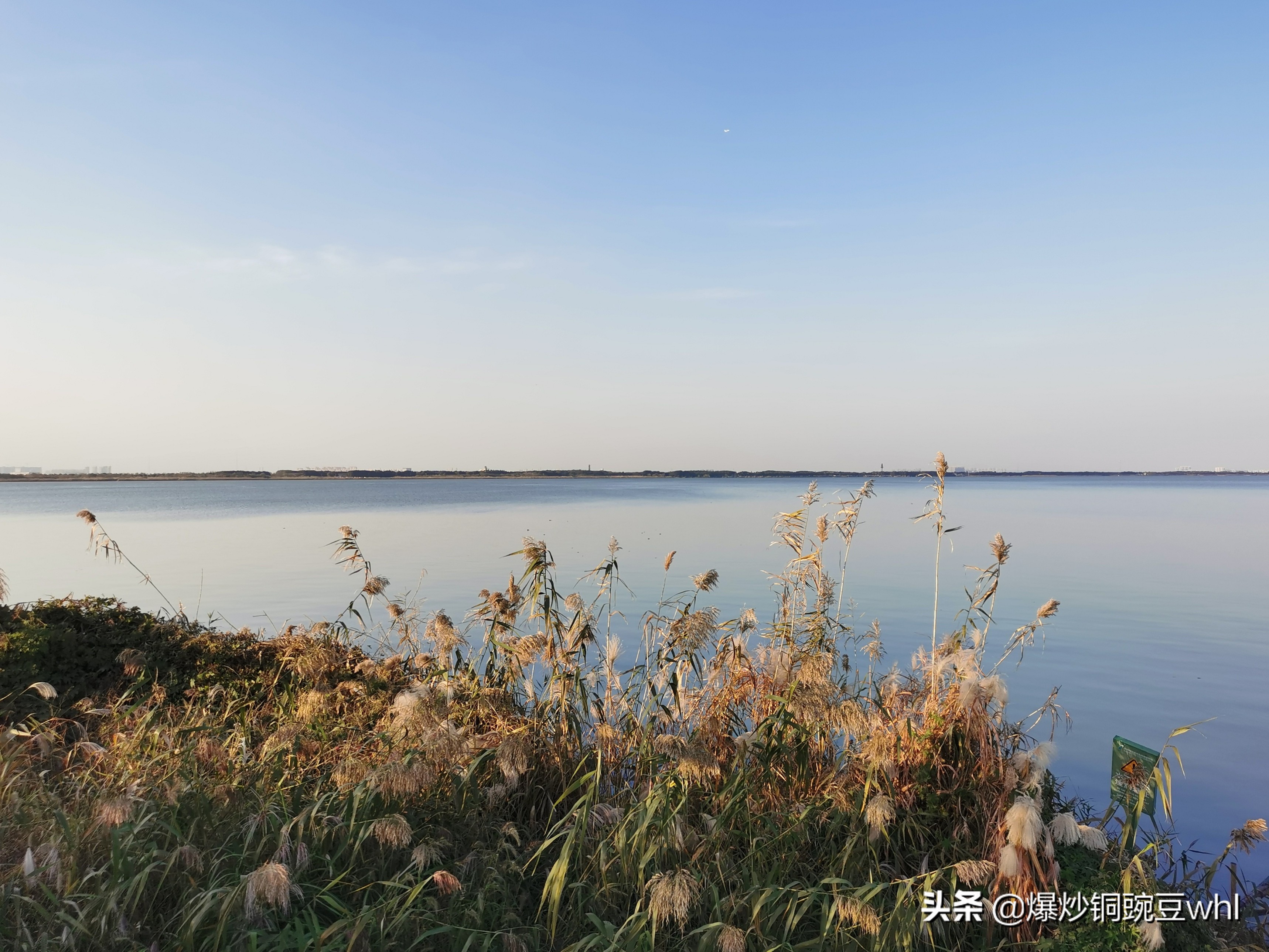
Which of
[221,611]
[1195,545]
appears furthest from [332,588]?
[1195,545]

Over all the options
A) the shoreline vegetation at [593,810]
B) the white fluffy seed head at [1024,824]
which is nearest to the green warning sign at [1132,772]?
the shoreline vegetation at [593,810]

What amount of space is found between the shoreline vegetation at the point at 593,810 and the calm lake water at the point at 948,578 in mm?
2562

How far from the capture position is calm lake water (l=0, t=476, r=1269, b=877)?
9.83m

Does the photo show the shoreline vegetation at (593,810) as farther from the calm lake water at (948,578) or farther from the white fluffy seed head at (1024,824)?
the calm lake water at (948,578)

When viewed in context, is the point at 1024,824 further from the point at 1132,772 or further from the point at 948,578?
the point at 948,578

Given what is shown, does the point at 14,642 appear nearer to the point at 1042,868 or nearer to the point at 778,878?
the point at 778,878

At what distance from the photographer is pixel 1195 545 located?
29781 millimetres

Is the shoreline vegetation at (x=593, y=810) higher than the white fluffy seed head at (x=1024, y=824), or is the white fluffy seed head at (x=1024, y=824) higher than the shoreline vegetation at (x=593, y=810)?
the white fluffy seed head at (x=1024, y=824)

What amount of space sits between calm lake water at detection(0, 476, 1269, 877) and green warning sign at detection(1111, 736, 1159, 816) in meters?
2.64

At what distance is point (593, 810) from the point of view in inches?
168

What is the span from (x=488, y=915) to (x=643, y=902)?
827 mm

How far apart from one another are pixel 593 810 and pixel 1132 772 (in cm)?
367

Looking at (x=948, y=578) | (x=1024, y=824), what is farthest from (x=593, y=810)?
(x=948, y=578)

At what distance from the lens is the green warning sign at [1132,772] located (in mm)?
4699
